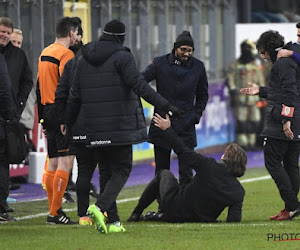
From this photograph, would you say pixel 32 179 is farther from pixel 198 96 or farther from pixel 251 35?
pixel 251 35

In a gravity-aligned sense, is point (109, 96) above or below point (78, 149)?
above

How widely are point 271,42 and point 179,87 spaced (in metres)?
1.06

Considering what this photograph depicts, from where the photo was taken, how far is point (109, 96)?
37.4 feet

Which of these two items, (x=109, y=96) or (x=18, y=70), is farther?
(x=18, y=70)

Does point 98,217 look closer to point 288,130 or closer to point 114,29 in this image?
point 114,29

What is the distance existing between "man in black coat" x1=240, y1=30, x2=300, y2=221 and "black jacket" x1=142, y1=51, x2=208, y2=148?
598 mm

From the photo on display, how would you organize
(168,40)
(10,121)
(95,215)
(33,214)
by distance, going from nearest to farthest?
(95,215)
(10,121)
(33,214)
(168,40)

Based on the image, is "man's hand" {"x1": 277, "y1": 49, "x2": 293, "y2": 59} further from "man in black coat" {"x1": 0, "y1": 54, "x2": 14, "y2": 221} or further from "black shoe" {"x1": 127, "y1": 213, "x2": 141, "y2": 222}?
"man in black coat" {"x1": 0, "y1": 54, "x2": 14, "y2": 221}

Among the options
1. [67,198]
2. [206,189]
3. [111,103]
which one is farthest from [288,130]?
[67,198]

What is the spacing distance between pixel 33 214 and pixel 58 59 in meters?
2.08

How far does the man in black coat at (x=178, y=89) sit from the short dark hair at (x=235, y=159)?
111 centimetres

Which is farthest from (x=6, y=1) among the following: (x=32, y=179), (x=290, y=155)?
(x=290, y=155)

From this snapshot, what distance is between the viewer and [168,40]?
24.4 meters

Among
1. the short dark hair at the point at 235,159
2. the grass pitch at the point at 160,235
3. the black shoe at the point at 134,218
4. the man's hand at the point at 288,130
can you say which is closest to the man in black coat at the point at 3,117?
the grass pitch at the point at 160,235
